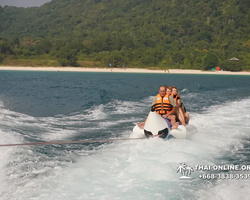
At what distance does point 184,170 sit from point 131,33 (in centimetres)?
9493

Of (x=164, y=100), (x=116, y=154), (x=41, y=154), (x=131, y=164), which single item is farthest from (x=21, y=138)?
(x=164, y=100)

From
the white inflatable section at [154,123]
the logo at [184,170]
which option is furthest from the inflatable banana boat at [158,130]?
the logo at [184,170]

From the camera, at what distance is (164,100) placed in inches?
269

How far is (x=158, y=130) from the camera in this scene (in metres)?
6.20

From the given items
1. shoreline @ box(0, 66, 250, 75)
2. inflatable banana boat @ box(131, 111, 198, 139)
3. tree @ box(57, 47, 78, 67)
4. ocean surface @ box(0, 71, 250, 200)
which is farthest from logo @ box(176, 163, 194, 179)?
tree @ box(57, 47, 78, 67)

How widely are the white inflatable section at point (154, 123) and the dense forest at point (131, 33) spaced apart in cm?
5287

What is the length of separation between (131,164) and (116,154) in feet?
2.00

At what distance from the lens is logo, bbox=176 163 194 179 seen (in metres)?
4.82

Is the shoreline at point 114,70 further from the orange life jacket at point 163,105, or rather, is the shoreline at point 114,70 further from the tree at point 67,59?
the orange life jacket at point 163,105

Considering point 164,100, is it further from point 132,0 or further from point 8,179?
point 132,0

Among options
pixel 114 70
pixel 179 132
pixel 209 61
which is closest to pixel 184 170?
pixel 179 132

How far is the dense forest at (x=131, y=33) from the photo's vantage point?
62.3 m

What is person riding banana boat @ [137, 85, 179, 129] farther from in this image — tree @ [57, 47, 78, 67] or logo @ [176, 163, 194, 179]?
tree @ [57, 47, 78, 67]

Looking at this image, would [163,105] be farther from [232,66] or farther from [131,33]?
[131,33]
